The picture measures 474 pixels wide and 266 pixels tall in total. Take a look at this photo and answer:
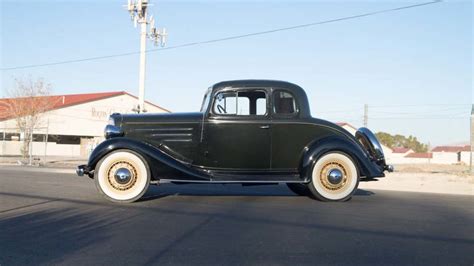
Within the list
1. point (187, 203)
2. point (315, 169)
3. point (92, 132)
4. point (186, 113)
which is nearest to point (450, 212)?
point (315, 169)

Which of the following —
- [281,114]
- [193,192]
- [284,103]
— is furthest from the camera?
[193,192]

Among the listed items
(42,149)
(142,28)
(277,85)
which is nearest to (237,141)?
(277,85)

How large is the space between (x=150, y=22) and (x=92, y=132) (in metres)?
32.1

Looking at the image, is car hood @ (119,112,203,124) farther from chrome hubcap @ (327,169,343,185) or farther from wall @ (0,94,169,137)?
wall @ (0,94,169,137)

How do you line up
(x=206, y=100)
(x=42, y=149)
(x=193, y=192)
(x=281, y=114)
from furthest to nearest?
1. (x=42, y=149)
2. (x=193, y=192)
3. (x=206, y=100)
4. (x=281, y=114)

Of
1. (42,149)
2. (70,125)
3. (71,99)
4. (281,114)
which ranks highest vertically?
(71,99)

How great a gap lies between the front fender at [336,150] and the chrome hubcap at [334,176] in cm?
34

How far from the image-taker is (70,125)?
185ft

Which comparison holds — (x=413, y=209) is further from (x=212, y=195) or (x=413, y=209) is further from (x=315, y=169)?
(x=212, y=195)

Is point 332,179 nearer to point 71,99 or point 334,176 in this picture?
point 334,176

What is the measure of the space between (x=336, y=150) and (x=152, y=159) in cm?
311

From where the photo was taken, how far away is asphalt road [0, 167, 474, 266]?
446 centimetres

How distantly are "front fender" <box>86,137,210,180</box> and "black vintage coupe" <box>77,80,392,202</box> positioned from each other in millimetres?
11

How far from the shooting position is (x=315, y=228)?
5.82m
